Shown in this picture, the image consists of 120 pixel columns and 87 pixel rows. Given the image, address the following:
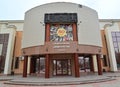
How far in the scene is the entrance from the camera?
20172 mm

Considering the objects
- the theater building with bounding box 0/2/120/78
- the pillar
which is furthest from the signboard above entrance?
the pillar

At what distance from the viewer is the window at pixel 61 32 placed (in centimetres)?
1683

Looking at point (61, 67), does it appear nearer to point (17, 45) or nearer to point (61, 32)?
point (61, 32)

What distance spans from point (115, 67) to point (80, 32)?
10.9 metres

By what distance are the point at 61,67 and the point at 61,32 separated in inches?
235

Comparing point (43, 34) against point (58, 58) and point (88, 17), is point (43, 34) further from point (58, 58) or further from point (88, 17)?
point (88, 17)

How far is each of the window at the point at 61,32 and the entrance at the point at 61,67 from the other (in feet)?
14.7

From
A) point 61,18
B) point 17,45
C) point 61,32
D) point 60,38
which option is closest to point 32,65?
point 17,45

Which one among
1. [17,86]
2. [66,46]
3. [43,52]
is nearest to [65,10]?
[66,46]

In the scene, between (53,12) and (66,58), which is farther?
(66,58)

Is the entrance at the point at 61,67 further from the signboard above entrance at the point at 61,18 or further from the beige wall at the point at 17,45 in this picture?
the beige wall at the point at 17,45

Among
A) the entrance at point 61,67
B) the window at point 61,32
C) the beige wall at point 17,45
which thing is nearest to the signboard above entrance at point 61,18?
the window at point 61,32

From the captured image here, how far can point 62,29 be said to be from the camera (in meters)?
17.2

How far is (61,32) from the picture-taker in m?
17.1
